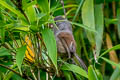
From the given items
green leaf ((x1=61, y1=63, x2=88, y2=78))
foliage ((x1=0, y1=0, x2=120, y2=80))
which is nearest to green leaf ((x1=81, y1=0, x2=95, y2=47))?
foliage ((x1=0, y1=0, x2=120, y2=80))

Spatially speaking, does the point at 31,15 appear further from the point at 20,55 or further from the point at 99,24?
the point at 99,24

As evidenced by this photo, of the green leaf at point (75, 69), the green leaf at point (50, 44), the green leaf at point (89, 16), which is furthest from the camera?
the green leaf at point (89, 16)

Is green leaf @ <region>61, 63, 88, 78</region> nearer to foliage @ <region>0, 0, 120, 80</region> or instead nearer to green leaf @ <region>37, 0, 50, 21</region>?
foliage @ <region>0, 0, 120, 80</region>

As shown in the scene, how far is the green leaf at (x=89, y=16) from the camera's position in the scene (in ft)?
3.90

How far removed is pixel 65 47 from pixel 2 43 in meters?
0.20

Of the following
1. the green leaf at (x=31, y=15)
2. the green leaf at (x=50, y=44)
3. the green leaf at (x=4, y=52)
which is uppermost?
the green leaf at (x=31, y=15)

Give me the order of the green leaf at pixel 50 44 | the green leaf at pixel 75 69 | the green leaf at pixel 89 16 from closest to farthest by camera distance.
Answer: the green leaf at pixel 50 44, the green leaf at pixel 75 69, the green leaf at pixel 89 16

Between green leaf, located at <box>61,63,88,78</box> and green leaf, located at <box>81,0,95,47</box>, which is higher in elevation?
green leaf, located at <box>81,0,95,47</box>

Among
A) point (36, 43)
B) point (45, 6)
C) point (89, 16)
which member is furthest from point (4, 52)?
point (89, 16)

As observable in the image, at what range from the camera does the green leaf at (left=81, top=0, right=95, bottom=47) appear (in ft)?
3.90

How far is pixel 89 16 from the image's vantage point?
1213mm

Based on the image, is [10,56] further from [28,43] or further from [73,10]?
[73,10]

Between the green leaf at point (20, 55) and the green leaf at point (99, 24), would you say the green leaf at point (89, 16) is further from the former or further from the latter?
the green leaf at point (20, 55)

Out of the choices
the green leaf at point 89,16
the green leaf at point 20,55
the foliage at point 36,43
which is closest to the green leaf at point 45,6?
the foliage at point 36,43
